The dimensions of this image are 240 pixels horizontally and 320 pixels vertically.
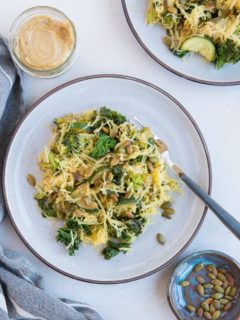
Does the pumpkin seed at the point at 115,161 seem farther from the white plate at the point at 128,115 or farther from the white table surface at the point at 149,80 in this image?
the white table surface at the point at 149,80

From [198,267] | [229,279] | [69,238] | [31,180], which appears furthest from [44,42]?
[229,279]

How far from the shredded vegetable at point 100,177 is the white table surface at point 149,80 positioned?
0.22 metres

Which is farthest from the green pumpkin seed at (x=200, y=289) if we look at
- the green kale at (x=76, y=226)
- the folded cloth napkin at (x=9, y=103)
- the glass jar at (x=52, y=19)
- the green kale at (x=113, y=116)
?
the glass jar at (x=52, y=19)

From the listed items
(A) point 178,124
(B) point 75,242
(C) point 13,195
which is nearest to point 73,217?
(B) point 75,242

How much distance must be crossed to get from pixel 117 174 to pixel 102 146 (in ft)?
0.41

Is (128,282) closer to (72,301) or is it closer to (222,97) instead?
(72,301)

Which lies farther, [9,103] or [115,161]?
[9,103]

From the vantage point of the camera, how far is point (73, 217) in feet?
7.31

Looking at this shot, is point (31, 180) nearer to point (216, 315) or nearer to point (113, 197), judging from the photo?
point (113, 197)

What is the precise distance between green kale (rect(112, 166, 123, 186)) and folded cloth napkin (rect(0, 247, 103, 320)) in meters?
0.50

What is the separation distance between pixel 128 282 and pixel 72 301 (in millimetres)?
244

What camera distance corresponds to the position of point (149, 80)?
2385 mm

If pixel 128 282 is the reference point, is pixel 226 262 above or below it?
above

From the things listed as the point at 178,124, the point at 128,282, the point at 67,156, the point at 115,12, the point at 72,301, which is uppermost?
the point at 115,12
